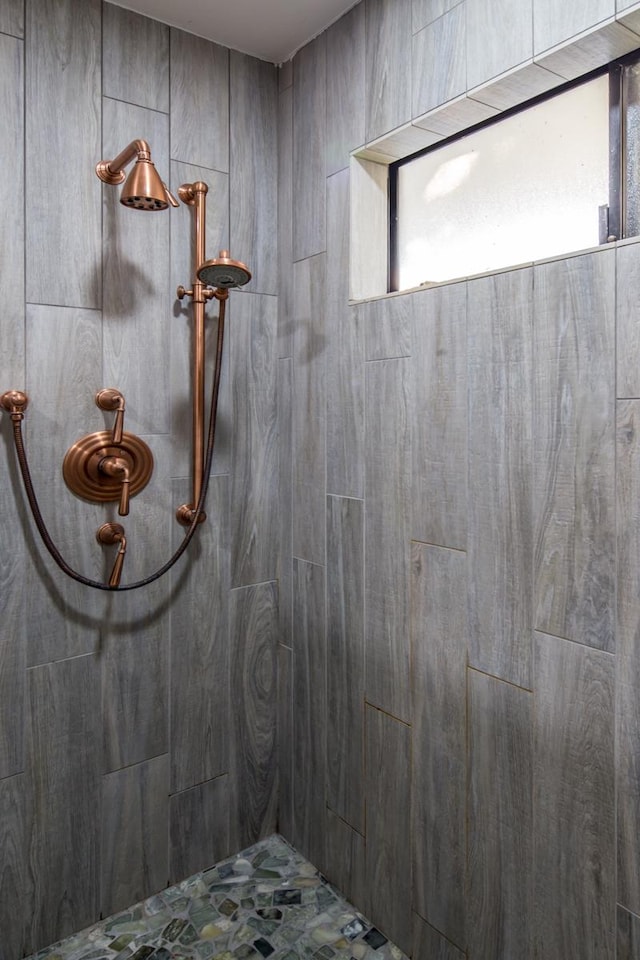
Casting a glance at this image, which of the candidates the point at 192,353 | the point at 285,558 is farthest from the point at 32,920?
the point at 192,353

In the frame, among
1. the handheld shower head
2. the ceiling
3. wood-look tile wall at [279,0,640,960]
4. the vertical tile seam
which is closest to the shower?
the handheld shower head

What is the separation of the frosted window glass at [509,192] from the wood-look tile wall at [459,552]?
0.31 feet

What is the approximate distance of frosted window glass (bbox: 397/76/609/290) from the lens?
50.2 inches

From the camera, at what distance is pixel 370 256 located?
1.71 m

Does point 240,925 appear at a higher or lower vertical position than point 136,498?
lower

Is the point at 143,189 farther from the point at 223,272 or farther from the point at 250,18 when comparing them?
the point at 250,18

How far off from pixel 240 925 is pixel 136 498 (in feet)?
3.64

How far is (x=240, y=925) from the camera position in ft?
5.49

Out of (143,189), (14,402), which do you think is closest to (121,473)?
(14,402)

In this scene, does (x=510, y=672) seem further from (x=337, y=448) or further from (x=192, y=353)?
(x=192, y=353)

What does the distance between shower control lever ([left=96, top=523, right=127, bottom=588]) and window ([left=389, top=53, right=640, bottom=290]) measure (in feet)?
3.09

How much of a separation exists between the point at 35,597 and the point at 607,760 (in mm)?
1276

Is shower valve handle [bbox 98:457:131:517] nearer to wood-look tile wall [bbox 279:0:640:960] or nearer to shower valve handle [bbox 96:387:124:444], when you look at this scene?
shower valve handle [bbox 96:387:124:444]

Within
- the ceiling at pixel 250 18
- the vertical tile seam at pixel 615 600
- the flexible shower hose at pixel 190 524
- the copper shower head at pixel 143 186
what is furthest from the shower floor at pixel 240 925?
the ceiling at pixel 250 18
